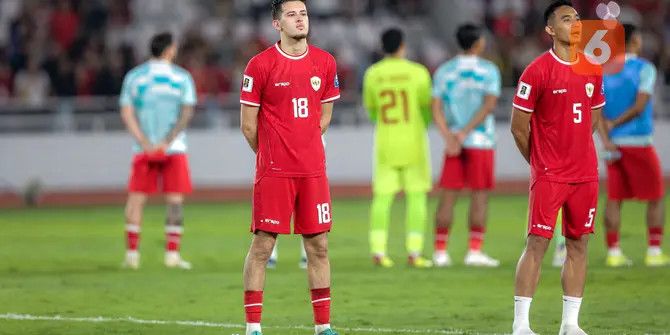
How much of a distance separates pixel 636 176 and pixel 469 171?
1.64m

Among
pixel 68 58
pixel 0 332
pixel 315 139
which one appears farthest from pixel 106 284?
pixel 68 58

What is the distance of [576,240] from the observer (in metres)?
9.62

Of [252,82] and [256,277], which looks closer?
[252,82]

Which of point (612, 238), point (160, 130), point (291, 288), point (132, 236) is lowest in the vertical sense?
point (291, 288)

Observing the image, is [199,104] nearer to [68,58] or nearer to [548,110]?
[68,58]

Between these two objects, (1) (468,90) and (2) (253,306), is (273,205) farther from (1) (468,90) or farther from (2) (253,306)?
(1) (468,90)

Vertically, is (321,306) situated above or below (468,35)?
below

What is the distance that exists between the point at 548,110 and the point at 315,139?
60.7 inches

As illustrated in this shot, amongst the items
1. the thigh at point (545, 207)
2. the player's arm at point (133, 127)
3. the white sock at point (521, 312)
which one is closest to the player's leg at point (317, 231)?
the white sock at point (521, 312)

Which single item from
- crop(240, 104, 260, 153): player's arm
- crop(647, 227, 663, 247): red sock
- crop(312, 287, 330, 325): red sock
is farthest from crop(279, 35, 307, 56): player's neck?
crop(647, 227, 663, 247): red sock

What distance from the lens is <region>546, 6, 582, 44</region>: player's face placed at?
369 inches

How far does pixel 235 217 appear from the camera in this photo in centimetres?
2070

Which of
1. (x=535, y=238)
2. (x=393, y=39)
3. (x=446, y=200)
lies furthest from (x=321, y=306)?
(x=393, y=39)

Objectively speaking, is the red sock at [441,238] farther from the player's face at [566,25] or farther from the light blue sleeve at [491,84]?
the player's face at [566,25]
